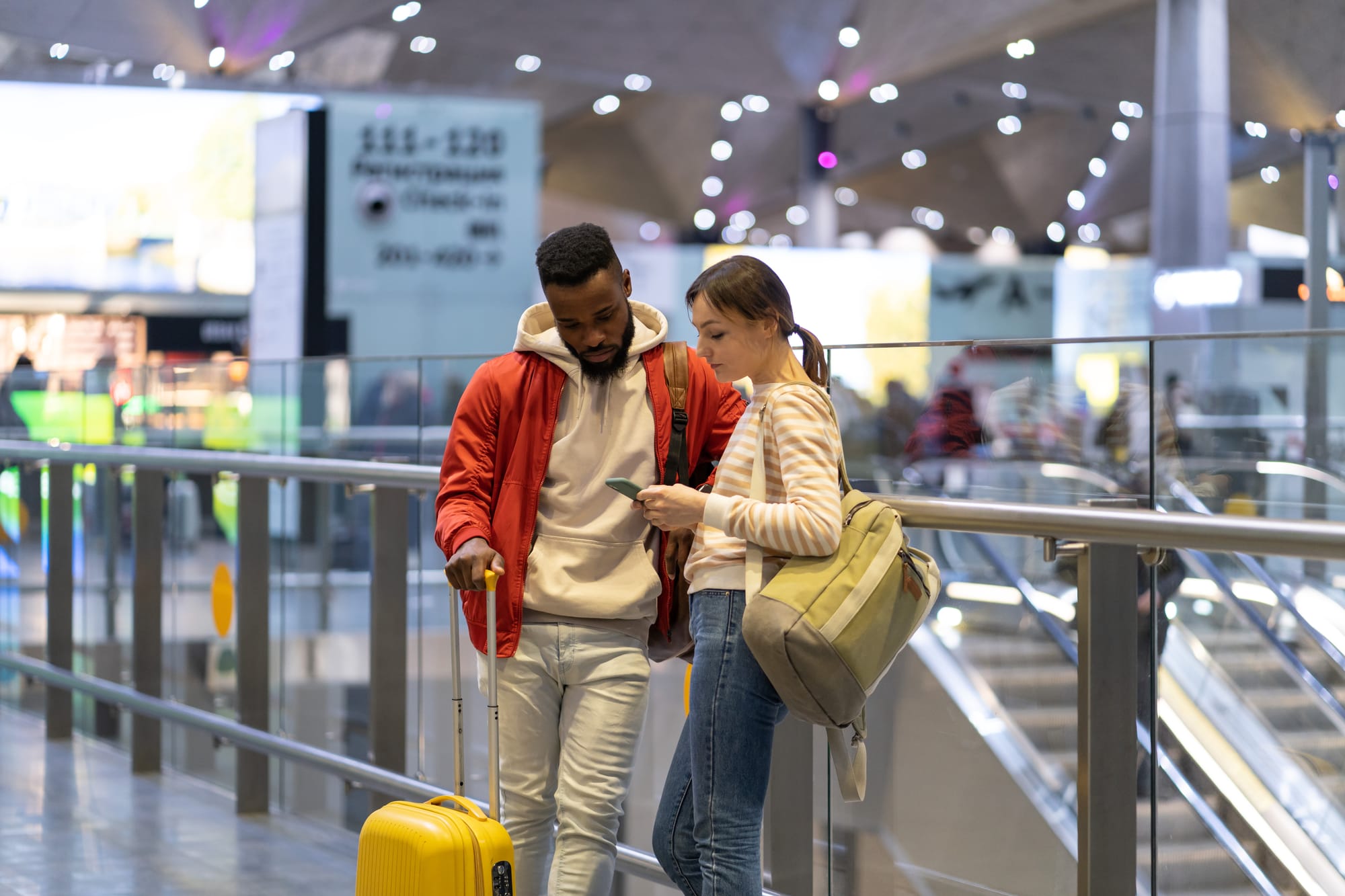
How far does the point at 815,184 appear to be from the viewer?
34.8 metres

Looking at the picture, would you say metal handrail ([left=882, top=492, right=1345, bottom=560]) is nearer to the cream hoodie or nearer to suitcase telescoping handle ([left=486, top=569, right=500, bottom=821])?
the cream hoodie

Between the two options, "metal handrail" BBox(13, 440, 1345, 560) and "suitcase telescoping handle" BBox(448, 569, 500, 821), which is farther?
"suitcase telescoping handle" BBox(448, 569, 500, 821)

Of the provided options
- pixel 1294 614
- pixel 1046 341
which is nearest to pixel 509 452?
pixel 1046 341

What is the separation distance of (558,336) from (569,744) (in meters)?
0.77

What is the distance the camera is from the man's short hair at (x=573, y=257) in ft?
8.57

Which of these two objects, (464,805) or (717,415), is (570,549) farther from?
(464,805)

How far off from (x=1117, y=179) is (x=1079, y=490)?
3545cm

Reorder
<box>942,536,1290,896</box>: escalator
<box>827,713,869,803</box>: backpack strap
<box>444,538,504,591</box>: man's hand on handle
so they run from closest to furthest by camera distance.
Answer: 1. <box>827,713,869,803</box>: backpack strap
2. <box>444,538,504,591</box>: man's hand on handle
3. <box>942,536,1290,896</box>: escalator

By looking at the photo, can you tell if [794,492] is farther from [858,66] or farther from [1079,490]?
[858,66]

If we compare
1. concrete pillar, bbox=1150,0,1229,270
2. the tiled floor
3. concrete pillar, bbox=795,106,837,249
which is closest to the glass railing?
the tiled floor

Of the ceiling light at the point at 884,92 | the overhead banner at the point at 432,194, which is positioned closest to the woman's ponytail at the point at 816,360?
the overhead banner at the point at 432,194

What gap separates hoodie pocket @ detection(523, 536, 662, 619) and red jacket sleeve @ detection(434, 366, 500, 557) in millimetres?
124

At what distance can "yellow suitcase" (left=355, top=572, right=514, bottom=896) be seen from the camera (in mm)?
2586

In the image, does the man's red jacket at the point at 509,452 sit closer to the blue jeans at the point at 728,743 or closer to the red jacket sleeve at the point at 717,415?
the red jacket sleeve at the point at 717,415
